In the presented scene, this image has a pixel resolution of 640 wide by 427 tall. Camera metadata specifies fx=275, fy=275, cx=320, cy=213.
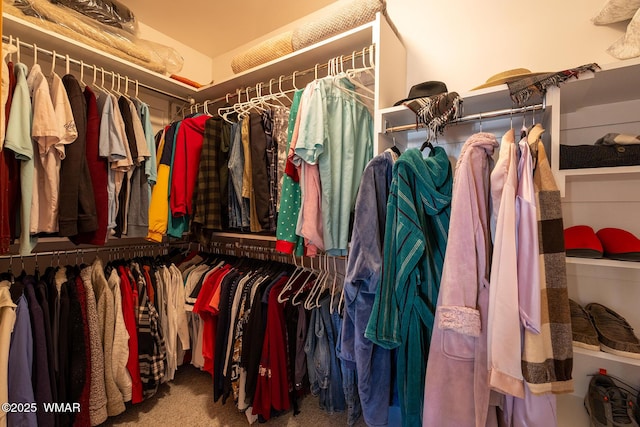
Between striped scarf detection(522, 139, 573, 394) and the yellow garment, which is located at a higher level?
the yellow garment

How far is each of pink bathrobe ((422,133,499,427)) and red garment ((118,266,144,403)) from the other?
154cm

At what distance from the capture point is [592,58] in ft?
3.78

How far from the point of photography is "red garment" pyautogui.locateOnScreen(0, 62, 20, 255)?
1.14m

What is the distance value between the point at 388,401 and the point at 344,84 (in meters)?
1.38

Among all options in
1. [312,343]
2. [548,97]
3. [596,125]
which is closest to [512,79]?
[548,97]

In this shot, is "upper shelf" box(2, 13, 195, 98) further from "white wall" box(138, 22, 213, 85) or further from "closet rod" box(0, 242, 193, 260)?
"closet rod" box(0, 242, 193, 260)

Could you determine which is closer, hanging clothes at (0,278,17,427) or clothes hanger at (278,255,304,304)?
hanging clothes at (0,278,17,427)

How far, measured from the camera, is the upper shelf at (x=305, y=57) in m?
1.33

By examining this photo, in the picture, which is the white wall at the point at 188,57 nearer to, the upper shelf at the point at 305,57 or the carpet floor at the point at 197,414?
the upper shelf at the point at 305,57

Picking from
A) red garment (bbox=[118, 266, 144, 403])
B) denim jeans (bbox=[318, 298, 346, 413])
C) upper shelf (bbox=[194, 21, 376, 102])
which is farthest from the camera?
red garment (bbox=[118, 266, 144, 403])

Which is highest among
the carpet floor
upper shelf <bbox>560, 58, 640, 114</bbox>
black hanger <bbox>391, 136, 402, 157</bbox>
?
upper shelf <bbox>560, 58, 640, 114</bbox>

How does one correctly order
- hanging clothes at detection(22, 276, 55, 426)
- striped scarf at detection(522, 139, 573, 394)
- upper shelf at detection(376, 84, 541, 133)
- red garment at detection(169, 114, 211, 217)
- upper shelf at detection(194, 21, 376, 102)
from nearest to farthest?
striped scarf at detection(522, 139, 573, 394) < upper shelf at detection(376, 84, 541, 133) < hanging clothes at detection(22, 276, 55, 426) < upper shelf at detection(194, 21, 376, 102) < red garment at detection(169, 114, 211, 217)

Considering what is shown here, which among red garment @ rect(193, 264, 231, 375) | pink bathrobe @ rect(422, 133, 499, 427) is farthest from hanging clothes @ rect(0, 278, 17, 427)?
pink bathrobe @ rect(422, 133, 499, 427)

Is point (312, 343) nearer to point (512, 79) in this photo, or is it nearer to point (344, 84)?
point (344, 84)
